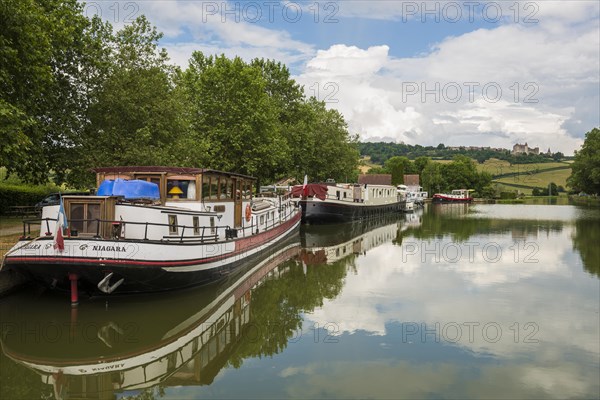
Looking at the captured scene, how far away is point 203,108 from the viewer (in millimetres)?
39312

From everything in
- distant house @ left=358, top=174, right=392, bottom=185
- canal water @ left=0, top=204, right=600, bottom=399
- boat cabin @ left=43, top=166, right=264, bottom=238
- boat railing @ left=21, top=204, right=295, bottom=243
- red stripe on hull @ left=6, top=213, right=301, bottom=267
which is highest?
distant house @ left=358, top=174, right=392, bottom=185

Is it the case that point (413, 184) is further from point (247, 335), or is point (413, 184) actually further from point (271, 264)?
point (247, 335)

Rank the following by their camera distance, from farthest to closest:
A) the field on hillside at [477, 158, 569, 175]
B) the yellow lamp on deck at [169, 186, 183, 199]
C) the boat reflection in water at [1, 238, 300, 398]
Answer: the field on hillside at [477, 158, 569, 175], the yellow lamp on deck at [169, 186, 183, 199], the boat reflection in water at [1, 238, 300, 398]

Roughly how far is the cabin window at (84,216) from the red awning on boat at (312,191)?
2734 cm

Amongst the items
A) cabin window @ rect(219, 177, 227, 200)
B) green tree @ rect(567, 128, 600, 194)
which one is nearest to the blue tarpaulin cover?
cabin window @ rect(219, 177, 227, 200)

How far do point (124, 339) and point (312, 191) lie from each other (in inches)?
1214

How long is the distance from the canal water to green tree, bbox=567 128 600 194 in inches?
3446

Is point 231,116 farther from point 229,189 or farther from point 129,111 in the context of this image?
point 229,189

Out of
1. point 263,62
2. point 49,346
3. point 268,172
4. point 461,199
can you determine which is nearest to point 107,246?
point 49,346

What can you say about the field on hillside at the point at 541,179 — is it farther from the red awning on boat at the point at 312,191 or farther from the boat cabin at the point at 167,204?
the boat cabin at the point at 167,204

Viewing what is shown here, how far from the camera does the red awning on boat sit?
41500mm

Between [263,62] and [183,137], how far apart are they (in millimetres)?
22512

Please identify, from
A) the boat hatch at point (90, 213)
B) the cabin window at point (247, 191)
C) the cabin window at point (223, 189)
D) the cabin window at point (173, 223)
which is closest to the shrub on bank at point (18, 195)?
the cabin window at point (247, 191)

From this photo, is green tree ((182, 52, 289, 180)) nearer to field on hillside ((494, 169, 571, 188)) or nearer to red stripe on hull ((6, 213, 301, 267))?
red stripe on hull ((6, 213, 301, 267))
